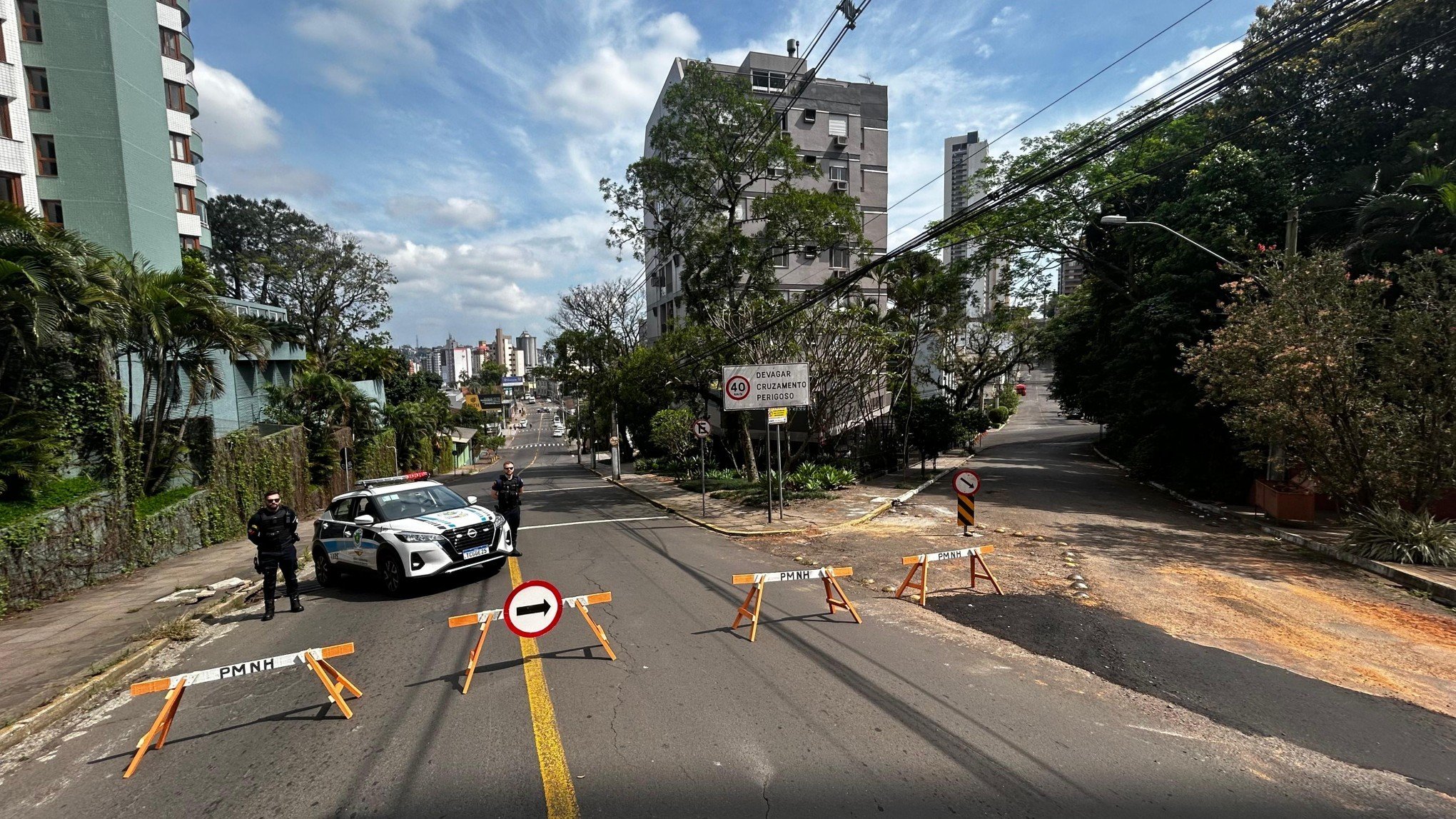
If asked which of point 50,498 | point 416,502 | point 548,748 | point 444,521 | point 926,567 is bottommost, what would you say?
point 926,567

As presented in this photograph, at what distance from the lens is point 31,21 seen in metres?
19.2

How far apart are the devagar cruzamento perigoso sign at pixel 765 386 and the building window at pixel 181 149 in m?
27.8

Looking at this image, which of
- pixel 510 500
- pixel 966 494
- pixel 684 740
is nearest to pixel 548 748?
pixel 684 740

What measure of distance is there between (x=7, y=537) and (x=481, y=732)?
953 cm

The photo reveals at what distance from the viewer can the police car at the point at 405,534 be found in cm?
936

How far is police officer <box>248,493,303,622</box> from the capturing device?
8734 millimetres

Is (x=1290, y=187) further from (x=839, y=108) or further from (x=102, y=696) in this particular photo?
(x=839, y=108)

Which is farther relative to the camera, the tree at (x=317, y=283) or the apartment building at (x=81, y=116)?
the tree at (x=317, y=283)

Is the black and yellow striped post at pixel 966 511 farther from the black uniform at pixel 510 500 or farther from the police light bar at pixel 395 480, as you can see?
the police light bar at pixel 395 480

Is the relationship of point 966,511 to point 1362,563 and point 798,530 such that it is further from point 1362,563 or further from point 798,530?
point 1362,563

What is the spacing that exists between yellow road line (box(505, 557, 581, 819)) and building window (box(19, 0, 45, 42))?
25299 mm

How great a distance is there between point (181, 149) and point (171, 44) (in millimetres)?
4687

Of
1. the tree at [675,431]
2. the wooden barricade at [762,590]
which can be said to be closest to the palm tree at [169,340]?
the wooden barricade at [762,590]

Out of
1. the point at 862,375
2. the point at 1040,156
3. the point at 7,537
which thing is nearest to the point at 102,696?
the point at 7,537
